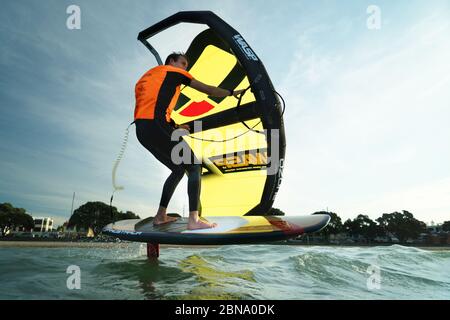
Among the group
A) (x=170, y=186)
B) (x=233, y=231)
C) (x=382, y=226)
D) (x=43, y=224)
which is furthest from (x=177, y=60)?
(x=43, y=224)

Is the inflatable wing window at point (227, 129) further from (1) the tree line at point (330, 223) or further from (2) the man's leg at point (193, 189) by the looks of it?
(1) the tree line at point (330, 223)

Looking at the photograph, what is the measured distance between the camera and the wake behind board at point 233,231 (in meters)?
3.32

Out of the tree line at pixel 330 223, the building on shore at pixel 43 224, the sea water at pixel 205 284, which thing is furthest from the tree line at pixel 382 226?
the building on shore at pixel 43 224

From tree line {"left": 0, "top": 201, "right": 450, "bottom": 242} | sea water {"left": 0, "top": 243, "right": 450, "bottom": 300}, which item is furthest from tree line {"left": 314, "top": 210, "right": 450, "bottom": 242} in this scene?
sea water {"left": 0, "top": 243, "right": 450, "bottom": 300}

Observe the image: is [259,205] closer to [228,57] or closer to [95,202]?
[228,57]

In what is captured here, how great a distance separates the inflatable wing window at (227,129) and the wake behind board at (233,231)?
0.84 metres

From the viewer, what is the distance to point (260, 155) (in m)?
5.50

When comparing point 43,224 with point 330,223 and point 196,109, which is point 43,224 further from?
point 196,109

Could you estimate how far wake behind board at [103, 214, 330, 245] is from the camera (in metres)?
3.32

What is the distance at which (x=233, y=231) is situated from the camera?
134 inches

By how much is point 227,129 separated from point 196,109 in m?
0.84

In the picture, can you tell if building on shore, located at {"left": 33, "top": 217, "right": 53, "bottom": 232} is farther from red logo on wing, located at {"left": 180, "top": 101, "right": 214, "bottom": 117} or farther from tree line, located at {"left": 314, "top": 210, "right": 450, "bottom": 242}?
red logo on wing, located at {"left": 180, "top": 101, "right": 214, "bottom": 117}
